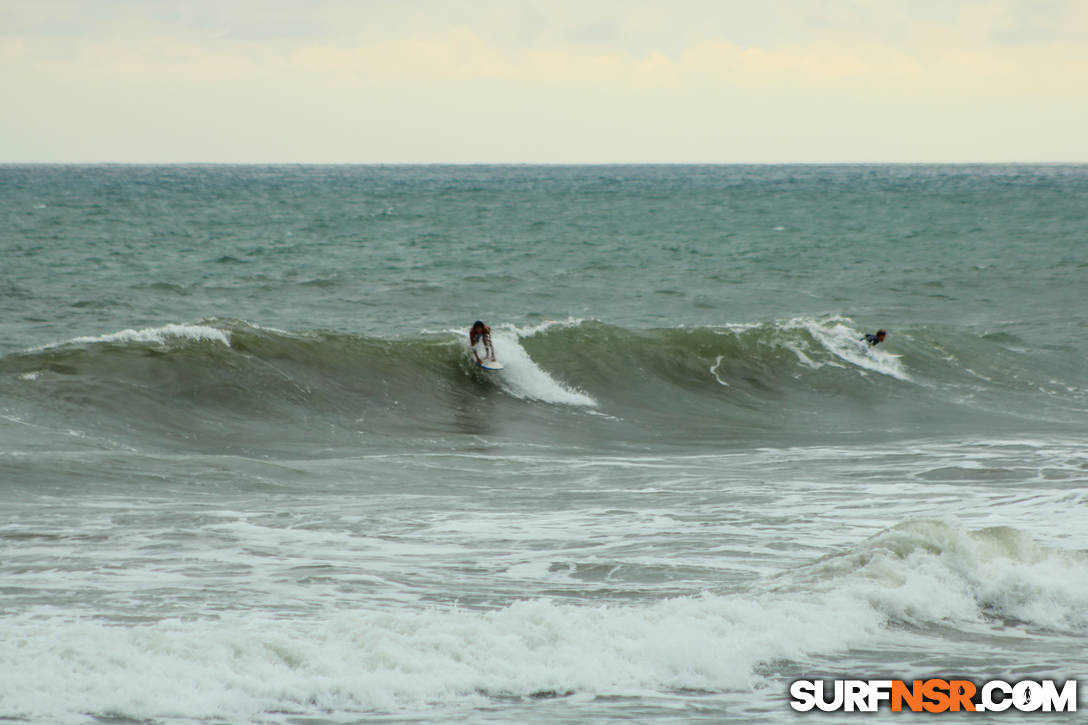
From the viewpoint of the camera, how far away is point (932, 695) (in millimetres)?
6633

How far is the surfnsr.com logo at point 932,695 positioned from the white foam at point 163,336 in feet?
44.1

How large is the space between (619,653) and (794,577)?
2169 mm

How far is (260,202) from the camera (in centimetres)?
7856

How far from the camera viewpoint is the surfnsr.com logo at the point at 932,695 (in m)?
6.43

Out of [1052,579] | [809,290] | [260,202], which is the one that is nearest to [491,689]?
[1052,579]

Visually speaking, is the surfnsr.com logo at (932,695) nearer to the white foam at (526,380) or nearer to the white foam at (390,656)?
the white foam at (390,656)

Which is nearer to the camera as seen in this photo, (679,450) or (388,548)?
(388,548)

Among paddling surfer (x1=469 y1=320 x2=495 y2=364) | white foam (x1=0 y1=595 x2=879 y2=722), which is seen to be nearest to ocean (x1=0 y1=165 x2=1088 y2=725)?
white foam (x1=0 y1=595 x2=879 y2=722)

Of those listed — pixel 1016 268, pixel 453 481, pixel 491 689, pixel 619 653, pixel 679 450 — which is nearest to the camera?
pixel 491 689

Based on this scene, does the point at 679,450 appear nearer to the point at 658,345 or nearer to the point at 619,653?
the point at 658,345

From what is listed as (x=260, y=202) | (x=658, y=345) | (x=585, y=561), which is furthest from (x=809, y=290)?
(x=260, y=202)

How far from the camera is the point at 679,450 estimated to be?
615 inches

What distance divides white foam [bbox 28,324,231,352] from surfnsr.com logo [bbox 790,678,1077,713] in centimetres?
1344

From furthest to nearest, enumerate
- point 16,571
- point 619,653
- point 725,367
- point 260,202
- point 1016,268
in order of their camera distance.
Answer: point 260,202
point 1016,268
point 725,367
point 16,571
point 619,653
